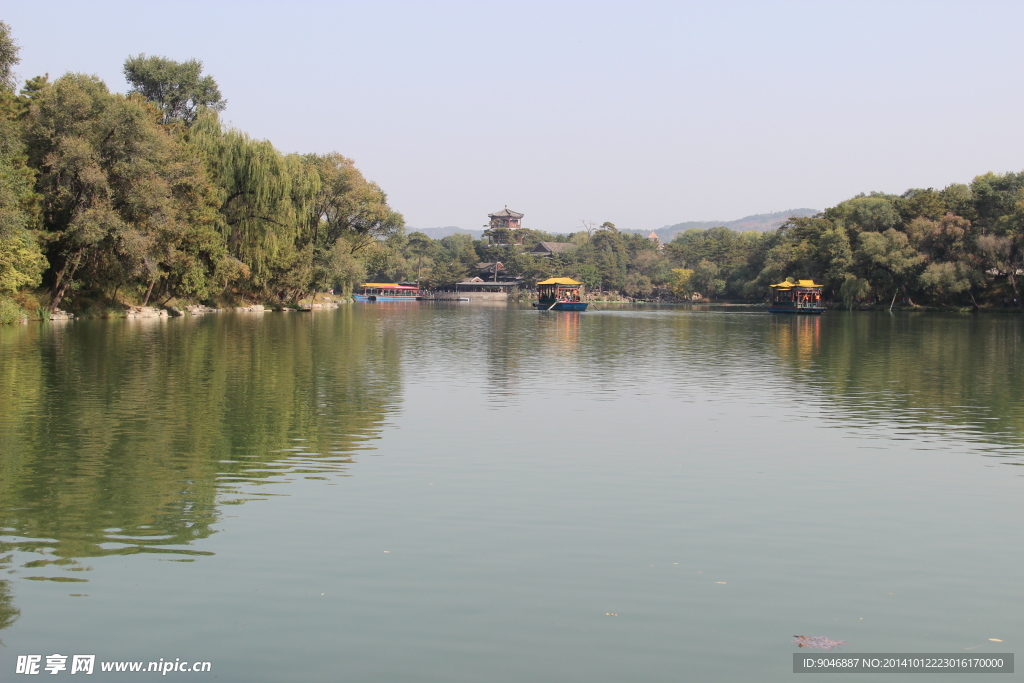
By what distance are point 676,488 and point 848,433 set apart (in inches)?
193

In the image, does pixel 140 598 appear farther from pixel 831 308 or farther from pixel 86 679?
pixel 831 308

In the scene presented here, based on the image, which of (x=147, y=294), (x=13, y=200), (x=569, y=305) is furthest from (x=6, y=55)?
(x=569, y=305)

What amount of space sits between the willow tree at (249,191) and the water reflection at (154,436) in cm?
2538

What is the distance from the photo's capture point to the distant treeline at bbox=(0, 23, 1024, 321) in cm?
3525

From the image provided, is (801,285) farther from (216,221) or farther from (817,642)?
(817,642)

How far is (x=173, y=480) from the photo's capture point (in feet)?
30.6

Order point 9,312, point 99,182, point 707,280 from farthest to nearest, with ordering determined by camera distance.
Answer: point 707,280 → point 99,182 → point 9,312

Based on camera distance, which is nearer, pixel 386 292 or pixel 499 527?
pixel 499 527

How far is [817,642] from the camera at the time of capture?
5352 millimetres

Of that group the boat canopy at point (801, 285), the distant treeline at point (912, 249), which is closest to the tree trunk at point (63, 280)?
the boat canopy at point (801, 285)

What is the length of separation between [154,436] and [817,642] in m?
Answer: 9.25

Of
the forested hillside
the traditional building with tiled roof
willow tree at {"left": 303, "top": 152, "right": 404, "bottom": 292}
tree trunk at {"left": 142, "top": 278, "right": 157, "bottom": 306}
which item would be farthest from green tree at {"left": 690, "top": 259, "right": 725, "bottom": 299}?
tree trunk at {"left": 142, "top": 278, "right": 157, "bottom": 306}

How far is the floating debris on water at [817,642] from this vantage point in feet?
17.4

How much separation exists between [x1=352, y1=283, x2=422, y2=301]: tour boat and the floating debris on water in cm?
11598
